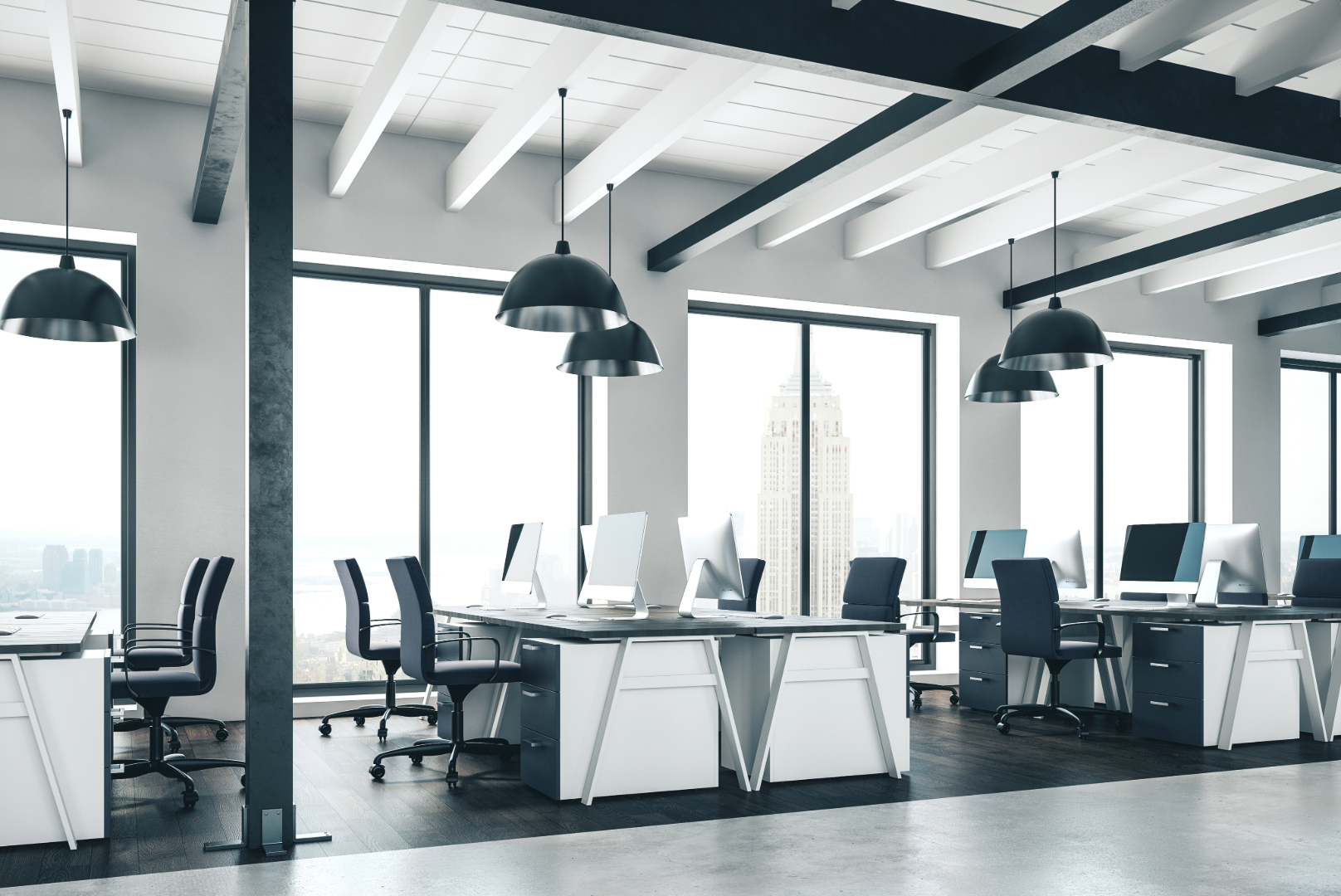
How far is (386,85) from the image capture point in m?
6.40

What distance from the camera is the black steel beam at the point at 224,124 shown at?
506 centimetres

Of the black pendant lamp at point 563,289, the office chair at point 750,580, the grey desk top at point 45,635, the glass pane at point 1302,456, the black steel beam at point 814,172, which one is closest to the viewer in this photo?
the grey desk top at point 45,635

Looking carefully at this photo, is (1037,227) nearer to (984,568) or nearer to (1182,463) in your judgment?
(984,568)

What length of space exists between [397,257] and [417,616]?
11.2 ft

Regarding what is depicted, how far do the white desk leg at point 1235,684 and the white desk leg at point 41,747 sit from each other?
577 cm

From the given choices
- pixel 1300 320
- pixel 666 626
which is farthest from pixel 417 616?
pixel 1300 320

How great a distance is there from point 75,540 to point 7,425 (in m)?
0.86

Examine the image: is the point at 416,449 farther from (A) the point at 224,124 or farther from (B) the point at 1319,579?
(B) the point at 1319,579

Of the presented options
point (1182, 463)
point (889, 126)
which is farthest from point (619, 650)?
point (1182, 463)

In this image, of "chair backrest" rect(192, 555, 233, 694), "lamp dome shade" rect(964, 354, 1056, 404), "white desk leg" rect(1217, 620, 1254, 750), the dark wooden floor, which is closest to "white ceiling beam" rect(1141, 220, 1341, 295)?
"lamp dome shade" rect(964, 354, 1056, 404)

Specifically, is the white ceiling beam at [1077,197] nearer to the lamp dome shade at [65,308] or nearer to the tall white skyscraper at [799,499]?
the tall white skyscraper at [799,499]

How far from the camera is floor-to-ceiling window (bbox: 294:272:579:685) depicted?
8.27 meters

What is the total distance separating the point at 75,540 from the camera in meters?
7.57

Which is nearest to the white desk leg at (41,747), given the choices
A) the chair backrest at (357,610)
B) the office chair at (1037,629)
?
the chair backrest at (357,610)
